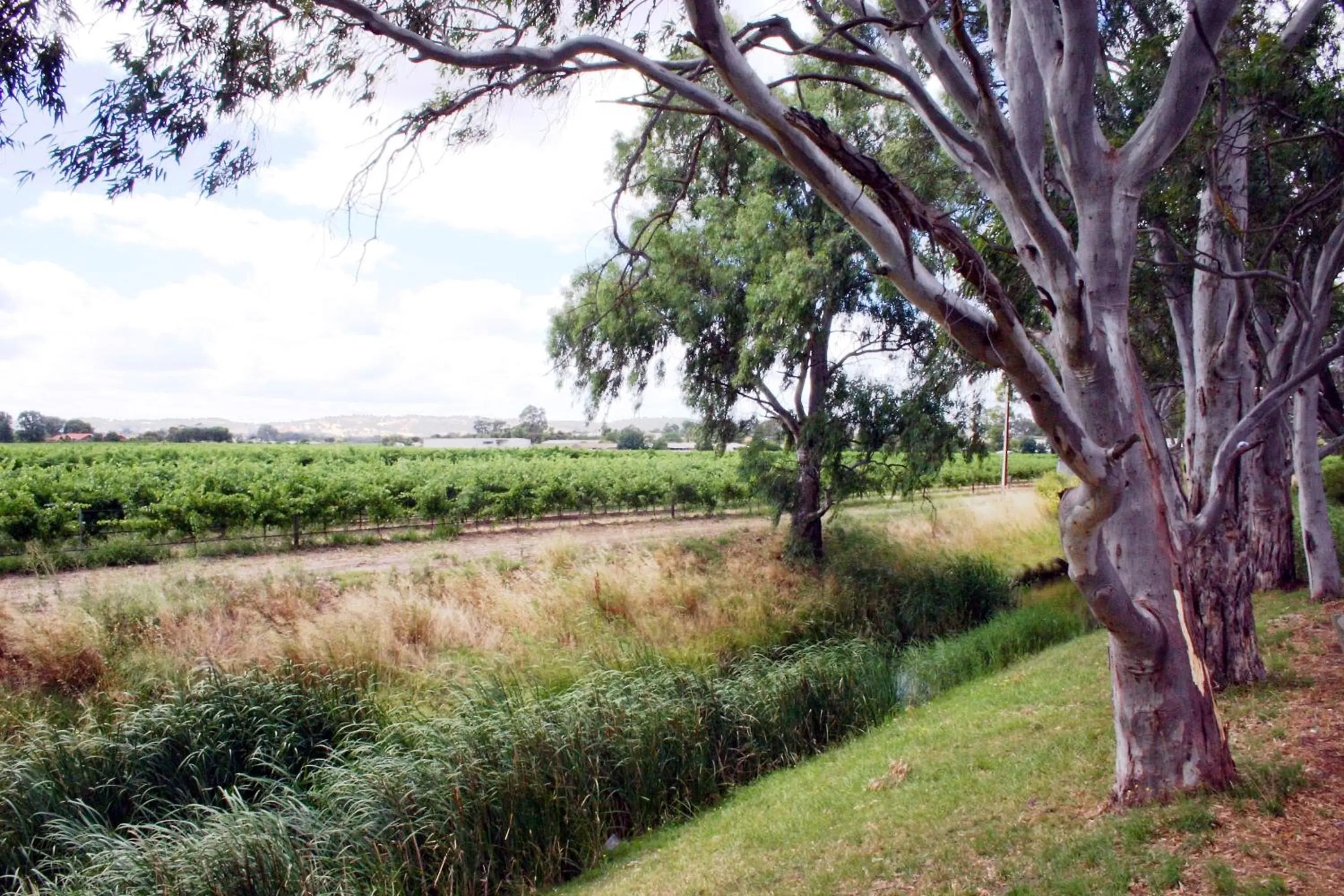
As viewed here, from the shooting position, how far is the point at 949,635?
13531 millimetres

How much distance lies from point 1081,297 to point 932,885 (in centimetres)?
301

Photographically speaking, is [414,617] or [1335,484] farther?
[1335,484]

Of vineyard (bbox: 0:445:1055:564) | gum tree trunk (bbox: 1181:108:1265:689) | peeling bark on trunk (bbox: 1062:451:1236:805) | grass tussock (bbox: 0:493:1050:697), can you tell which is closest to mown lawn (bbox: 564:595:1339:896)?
peeling bark on trunk (bbox: 1062:451:1236:805)

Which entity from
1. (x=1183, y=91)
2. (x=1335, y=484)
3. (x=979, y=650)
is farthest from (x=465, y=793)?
(x=1335, y=484)

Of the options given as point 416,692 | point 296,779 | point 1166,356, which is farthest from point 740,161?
point 296,779

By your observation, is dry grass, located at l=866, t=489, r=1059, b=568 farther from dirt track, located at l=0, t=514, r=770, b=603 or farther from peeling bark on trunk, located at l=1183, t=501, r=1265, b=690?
peeling bark on trunk, located at l=1183, t=501, r=1265, b=690

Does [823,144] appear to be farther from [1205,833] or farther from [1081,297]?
[1205,833]

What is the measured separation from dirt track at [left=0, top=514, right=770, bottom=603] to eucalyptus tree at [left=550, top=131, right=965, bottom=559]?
3.70 meters

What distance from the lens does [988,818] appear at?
5023 millimetres

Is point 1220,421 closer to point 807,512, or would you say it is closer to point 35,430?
point 807,512

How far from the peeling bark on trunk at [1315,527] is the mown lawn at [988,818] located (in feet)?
4.84

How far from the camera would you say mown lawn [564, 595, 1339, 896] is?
4.01 meters

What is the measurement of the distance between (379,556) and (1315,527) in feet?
48.9

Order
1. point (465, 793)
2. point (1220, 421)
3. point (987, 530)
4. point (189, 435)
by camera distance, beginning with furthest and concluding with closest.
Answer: point (189, 435)
point (987, 530)
point (465, 793)
point (1220, 421)
